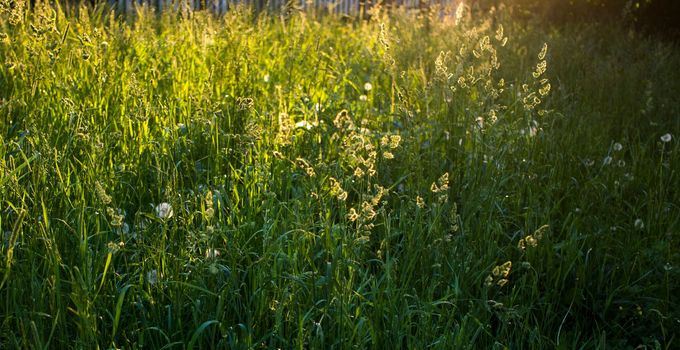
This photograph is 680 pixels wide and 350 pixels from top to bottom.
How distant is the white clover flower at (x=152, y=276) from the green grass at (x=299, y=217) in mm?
12

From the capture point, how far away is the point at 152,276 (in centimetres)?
229

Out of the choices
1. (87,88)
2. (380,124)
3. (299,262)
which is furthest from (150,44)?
(299,262)

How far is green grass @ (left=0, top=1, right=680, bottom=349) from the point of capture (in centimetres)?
222

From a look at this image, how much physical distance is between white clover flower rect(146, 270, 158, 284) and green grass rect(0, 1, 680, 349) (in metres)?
0.01

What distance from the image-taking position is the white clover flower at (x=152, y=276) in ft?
7.40

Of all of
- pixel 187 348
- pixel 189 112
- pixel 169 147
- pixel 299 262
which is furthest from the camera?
pixel 189 112

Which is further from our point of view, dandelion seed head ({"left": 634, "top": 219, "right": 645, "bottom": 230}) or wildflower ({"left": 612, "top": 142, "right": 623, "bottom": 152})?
wildflower ({"left": 612, "top": 142, "right": 623, "bottom": 152})

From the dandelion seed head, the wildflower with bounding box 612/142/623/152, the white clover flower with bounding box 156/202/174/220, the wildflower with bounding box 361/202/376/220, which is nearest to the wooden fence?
the wildflower with bounding box 612/142/623/152

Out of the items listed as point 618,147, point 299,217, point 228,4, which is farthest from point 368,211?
point 228,4

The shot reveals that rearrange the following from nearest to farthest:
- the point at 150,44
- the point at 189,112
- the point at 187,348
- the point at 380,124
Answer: the point at 187,348 < the point at 189,112 < the point at 380,124 < the point at 150,44

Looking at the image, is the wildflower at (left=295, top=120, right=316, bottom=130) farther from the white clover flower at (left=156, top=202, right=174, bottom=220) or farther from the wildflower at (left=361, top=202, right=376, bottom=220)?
the wildflower at (left=361, top=202, right=376, bottom=220)

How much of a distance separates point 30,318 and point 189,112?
1.61 m

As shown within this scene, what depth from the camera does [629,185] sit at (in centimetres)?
380

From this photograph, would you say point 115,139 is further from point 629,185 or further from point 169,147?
point 629,185
